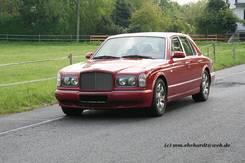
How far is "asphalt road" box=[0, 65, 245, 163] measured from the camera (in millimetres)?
7777

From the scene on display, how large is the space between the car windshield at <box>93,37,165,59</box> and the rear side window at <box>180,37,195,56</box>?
3.62 feet

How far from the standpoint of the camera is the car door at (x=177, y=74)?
12.1m

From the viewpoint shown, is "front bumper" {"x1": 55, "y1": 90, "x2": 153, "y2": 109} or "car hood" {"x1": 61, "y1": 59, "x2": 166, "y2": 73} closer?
"front bumper" {"x1": 55, "y1": 90, "x2": 153, "y2": 109}

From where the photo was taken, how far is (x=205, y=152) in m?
7.96

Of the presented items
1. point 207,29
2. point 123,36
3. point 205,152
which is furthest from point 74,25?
point 205,152

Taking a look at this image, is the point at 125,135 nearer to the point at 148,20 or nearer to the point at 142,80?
the point at 142,80

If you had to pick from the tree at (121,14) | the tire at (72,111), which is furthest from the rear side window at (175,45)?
the tree at (121,14)

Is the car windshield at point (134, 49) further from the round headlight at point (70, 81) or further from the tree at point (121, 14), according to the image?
the tree at point (121, 14)

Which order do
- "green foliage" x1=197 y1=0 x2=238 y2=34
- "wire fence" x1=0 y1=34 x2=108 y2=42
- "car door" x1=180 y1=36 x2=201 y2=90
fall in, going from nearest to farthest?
1. "car door" x1=180 y1=36 x2=201 y2=90
2. "green foliage" x1=197 y1=0 x2=238 y2=34
3. "wire fence" x1=0 y1=34 x2=108 y2=42

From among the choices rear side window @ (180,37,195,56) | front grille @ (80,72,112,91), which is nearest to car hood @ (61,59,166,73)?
front grille @ (80,72,112,91)

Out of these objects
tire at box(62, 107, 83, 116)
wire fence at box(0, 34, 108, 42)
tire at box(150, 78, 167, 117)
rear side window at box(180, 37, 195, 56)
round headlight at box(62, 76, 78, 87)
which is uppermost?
rear side window at box(180, 37, 195, 56)

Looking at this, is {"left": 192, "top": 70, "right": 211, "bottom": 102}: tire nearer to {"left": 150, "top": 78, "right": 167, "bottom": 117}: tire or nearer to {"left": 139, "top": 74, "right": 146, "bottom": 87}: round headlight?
{"left": 150, "top": 78, "right": 167, "bottom": 117}: tire

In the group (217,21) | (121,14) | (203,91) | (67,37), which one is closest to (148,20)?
(121,14)

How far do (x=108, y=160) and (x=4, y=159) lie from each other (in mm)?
1333
